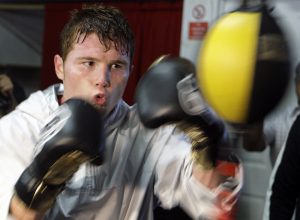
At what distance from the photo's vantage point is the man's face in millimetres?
1078

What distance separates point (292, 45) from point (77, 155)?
17.7 inches

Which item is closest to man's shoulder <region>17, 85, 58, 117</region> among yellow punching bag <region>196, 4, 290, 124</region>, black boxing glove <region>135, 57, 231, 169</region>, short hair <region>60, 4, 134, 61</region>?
short hair <region>60, 4, 134, 61</region>

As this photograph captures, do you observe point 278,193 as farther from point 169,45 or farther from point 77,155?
point 169,45

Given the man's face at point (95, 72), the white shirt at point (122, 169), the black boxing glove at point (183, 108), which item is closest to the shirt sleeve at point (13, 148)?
the white shirt at point (122, 169)

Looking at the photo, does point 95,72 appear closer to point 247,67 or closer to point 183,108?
point 183,108

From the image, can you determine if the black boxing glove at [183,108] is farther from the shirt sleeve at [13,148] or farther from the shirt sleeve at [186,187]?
the shirt sleeve at [13,148]

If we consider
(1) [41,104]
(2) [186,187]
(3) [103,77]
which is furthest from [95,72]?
(2) [186,187]

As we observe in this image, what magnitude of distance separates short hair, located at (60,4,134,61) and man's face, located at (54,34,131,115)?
0.5 inches

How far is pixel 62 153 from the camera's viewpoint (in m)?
0.95

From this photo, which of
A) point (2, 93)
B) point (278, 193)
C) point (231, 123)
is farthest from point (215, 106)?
point (2, 93)

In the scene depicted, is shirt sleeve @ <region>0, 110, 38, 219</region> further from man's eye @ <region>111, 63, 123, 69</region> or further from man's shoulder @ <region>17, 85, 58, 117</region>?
man's eye @ <region>111, 63, 123, 69</region>

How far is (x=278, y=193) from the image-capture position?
1.76 m

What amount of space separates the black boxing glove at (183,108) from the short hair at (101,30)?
0.11 metres

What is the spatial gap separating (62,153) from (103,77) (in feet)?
0.66
